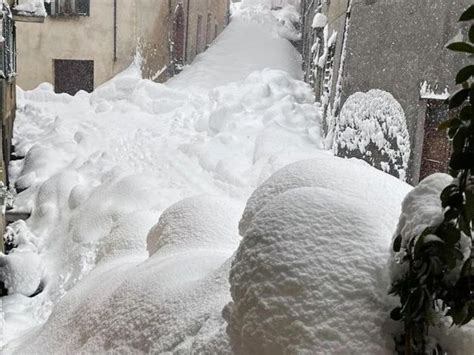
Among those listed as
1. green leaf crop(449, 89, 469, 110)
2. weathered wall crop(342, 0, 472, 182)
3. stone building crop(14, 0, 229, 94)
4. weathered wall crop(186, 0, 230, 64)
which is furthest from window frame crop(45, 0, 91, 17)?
green leaf crop(449, 89, 469, 110)

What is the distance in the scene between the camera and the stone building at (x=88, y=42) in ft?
57.2

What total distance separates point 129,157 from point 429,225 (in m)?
10.5

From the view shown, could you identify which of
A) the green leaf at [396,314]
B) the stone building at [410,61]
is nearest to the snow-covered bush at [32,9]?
the stone building at [410,61]

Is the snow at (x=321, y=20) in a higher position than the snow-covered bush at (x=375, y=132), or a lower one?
higher

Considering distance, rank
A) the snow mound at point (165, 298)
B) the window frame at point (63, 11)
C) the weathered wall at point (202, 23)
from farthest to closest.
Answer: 1. the weathered wall at point (202, 23)
2. the window frame at point (63, 11)
3. the snow mound at point (165, 298)

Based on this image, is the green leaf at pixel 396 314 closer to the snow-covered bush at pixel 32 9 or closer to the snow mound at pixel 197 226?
the snow mound at pixel 197 226

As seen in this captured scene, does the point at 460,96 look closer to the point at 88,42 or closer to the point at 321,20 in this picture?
the point at 321,20

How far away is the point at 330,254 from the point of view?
216 centimetres

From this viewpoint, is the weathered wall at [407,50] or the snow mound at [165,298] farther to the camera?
the weathered wall at [407,50]

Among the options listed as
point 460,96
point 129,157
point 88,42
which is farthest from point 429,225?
point 88,42

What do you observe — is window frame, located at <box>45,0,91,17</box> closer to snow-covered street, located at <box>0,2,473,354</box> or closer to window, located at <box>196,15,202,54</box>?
snow-covered street, located at <box>0,2,473,354</box>

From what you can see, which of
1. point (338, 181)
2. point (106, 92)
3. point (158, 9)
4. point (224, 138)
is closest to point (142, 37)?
point (158, 9)

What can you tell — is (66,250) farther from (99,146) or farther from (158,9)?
(158,9)

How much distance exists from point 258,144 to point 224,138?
0.89m
